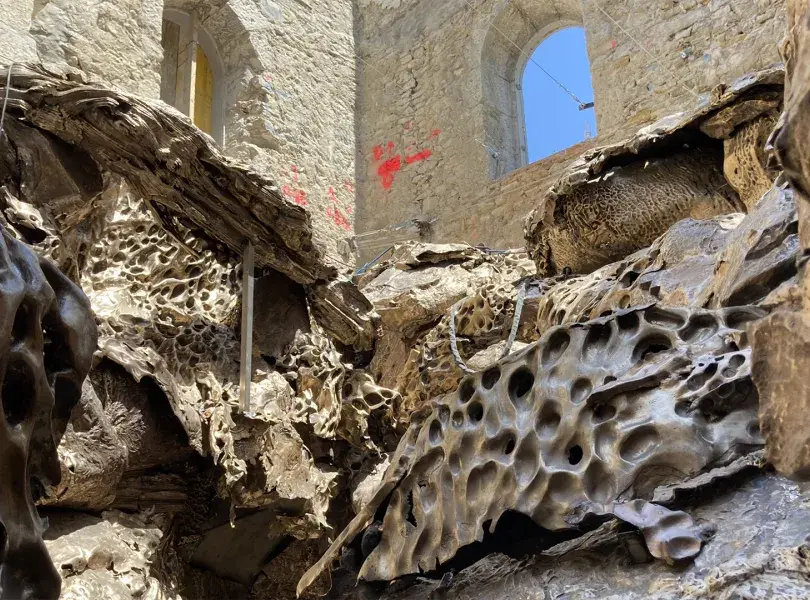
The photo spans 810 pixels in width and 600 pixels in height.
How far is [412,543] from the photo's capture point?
5.45ft

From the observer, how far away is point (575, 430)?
4.80 ft

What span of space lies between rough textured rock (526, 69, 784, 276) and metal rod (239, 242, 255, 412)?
1191 millimetres

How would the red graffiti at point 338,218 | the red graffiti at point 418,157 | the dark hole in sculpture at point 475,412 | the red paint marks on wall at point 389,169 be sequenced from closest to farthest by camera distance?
the dark hole in sculpture at point 475,412, the red graffiti at point 338,218, the red graffiti at point 418,157, the red paint marks on wall at point 389,169

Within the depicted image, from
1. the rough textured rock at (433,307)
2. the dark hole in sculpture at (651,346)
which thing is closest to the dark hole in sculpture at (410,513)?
the dark hole in sculpture at (651,346)

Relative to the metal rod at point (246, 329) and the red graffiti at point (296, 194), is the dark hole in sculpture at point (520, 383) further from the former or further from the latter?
the red graffiti at point (296, 194)

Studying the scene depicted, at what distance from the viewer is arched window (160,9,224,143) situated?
26.7 ft

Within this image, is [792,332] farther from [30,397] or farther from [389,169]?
[389,169]

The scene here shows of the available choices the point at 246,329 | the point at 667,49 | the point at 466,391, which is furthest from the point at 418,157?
the point at 466,391

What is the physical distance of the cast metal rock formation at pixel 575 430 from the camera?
4.52 ft

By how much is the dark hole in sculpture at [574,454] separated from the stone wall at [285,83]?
5.67 m

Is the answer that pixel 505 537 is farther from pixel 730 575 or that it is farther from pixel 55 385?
pixel 55 385

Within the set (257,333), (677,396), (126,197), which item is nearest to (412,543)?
(677,396)

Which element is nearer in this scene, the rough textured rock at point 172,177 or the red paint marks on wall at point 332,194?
the rough textured rock at point 172,177

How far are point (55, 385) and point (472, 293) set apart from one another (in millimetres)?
3781
